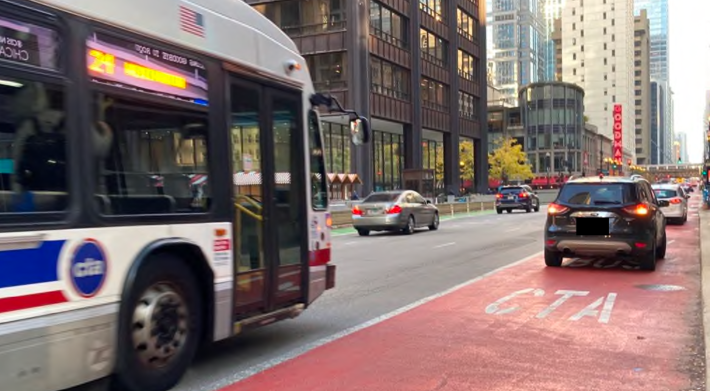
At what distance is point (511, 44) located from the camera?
495 ft

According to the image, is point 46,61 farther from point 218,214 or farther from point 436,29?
point 436,29

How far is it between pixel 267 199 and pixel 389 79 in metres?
41.0

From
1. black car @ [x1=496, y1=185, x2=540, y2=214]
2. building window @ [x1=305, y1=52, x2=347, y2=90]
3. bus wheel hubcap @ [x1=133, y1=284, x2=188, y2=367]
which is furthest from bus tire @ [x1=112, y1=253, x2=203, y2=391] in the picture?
building window @ [x1=305, y1=52, x2=347, y2=90]

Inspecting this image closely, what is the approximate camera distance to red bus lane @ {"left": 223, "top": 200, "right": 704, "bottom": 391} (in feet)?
16.8

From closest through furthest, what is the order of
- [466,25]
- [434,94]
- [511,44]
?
[434,94] → [466,25] → [511,44]

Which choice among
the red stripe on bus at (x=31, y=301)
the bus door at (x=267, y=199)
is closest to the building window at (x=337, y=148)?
the bus door at (x=267, y=199)

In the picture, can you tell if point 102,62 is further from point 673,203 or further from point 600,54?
point 600,54

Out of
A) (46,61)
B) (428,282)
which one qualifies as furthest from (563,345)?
(46,61)

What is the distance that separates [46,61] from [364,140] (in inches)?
166

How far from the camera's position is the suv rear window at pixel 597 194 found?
36.2 ft

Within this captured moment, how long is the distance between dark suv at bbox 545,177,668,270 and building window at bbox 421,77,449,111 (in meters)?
40.4

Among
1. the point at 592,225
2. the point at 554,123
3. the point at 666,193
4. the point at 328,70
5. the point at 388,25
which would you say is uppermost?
the point at 388,25

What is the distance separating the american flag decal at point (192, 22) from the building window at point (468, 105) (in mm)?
55096

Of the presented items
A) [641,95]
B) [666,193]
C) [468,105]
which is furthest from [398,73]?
[641,95]
